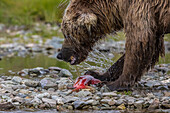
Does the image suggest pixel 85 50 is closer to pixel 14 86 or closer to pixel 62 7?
pixel 62 7

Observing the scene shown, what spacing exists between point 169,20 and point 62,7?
5.79 feet

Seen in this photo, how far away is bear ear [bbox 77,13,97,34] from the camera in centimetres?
480

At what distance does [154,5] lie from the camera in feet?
14.5

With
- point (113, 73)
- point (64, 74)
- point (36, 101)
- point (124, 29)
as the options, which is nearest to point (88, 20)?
point (124, 29)

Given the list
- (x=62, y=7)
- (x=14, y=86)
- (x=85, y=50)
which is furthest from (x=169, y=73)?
(x=14, y=86)

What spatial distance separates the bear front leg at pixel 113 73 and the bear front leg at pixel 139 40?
26.0 inches

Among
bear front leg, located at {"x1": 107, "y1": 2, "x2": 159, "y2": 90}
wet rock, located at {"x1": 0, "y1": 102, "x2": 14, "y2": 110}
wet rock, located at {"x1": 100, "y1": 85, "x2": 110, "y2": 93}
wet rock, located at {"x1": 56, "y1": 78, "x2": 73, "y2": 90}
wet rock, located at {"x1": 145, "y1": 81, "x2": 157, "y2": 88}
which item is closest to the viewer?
wet rock, located at {"x1": 0, "y1": 102, "x2": 14, "y2": 110}

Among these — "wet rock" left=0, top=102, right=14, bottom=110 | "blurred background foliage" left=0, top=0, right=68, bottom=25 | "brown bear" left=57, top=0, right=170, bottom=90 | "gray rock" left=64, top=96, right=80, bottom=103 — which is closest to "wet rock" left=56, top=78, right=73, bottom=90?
"brown bear" left=57, top=0, right=170, bottom=90

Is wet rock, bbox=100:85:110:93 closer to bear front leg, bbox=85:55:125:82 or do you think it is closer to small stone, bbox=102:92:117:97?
small stone, bbox=102:92:117:97

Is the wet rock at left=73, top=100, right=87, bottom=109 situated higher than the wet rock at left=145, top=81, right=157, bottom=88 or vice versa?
the wet rock at left=145, top=81, right=157, bottom=88

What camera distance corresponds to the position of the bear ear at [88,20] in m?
4.80

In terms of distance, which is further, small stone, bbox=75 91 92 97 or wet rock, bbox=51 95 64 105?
small stone, bbox=75 91 92 97

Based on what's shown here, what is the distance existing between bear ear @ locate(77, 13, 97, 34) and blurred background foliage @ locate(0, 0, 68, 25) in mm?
9727

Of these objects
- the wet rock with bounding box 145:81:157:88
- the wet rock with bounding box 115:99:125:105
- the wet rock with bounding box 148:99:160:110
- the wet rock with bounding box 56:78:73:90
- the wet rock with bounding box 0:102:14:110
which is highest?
the wet rock with bounding box 56:78:73:90
